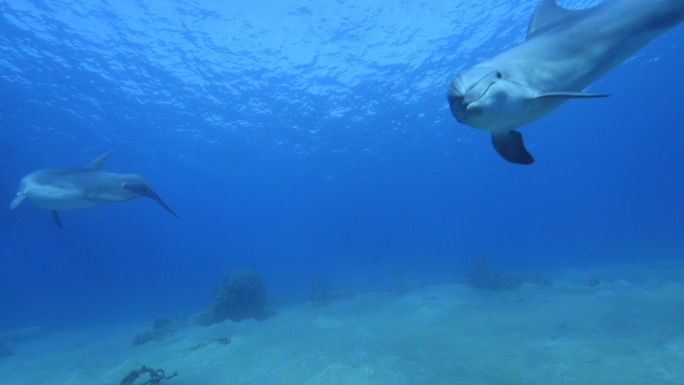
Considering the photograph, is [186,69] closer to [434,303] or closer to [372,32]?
[372,32]

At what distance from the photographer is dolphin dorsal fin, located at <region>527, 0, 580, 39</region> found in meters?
3.30

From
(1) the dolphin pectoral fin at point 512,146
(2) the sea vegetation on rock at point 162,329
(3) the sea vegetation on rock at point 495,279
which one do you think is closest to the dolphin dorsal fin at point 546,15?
(1) the dolphin pectoral fin at point 512,146

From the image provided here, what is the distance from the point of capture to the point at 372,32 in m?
19.3

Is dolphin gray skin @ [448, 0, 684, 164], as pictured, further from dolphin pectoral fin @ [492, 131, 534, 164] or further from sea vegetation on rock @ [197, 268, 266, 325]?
sea vegetation on rock @ [197, 268, 266, 325]

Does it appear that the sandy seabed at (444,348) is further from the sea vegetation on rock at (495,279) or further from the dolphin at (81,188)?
the dolphin at (81,188)

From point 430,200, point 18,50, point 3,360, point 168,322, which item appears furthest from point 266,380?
point 430,200

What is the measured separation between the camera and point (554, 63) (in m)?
2.72

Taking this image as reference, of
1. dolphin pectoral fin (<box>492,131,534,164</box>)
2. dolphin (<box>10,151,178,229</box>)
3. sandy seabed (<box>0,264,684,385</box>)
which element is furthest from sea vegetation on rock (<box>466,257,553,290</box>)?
dolphin (<box>10,151,178,229</box>)

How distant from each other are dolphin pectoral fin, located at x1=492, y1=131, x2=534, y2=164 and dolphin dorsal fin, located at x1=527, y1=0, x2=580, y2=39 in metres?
0.96

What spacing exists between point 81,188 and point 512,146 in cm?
671

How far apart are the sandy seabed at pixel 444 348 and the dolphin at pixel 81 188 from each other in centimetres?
421

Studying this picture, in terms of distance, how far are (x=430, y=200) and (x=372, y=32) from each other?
71.9 metres

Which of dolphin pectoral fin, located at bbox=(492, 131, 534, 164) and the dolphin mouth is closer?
the dolphin mouth

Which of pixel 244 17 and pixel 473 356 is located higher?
pixel 244 17
